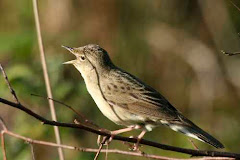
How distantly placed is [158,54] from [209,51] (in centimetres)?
68

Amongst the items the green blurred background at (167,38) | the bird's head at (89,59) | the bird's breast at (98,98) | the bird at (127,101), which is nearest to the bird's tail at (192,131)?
the bird at (127,101)

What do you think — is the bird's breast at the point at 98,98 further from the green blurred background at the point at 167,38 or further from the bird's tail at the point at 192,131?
the green blurred background at the point at 167,38

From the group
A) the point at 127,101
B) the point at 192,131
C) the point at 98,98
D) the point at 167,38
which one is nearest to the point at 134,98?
the point at 127,101

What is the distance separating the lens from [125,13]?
7020mm

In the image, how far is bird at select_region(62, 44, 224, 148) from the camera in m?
3.68

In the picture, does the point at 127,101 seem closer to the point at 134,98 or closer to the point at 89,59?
the point at 134,98

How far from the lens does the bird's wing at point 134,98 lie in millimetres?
3744

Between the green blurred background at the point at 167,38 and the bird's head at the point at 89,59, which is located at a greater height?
the bird's head at the point at 89,59

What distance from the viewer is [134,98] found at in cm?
395

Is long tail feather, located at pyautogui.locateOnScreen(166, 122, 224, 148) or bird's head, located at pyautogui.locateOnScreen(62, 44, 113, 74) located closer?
long tail feather, located at pyautogui.locateOnScreen(166, 122, 224, 148)

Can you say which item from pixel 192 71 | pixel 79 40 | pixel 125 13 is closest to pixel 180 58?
pixel 192 71

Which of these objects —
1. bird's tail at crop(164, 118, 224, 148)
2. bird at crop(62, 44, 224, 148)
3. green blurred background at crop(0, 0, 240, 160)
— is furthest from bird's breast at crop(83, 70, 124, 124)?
green blurred background at crop(0, 0, 240, 160)

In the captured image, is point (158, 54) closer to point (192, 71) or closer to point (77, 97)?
point (192, 71)

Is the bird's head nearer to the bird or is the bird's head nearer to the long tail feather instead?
the bird
